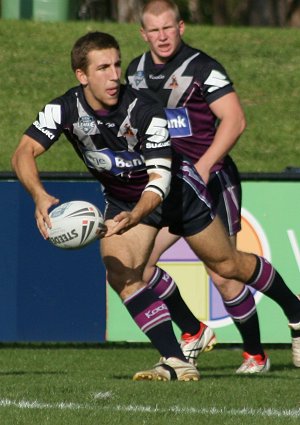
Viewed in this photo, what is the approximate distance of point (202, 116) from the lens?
8.88 meters

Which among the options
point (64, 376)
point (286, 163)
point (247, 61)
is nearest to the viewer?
point (64, 376)

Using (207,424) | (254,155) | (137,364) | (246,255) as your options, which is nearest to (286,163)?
(254,155)

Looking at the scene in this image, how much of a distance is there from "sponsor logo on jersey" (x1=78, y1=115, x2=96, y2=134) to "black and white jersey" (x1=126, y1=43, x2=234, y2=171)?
3.54 ft

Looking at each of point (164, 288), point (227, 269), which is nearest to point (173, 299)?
point (164, 288)

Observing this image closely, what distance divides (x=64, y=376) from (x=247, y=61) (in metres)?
12.2

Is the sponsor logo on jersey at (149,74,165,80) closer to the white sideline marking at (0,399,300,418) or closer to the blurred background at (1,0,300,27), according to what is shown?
the white sideline marking at (0,399,300,418)

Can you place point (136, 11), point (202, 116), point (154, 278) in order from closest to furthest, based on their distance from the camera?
point (202, 116)
point (154, 278)
point (136, 11)

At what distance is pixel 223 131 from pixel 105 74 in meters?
1.17

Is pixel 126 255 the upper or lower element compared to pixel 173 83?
lower

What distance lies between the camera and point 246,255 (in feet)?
28.3

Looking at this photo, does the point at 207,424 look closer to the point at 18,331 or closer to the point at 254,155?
the point at 18,331

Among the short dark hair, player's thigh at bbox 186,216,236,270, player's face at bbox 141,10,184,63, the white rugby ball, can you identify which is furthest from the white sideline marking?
player's face at bbox 141,10,184,63

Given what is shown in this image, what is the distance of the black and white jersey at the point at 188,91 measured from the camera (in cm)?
873

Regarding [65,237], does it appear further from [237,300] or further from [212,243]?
[237,300]
